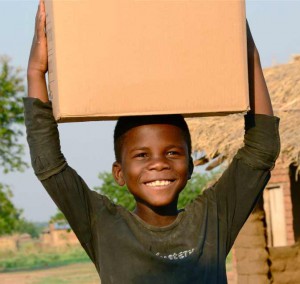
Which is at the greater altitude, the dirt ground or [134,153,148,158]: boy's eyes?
[134,153,148,158]: boy's eyes

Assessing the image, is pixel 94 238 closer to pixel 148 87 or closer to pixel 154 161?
pixel 154 161

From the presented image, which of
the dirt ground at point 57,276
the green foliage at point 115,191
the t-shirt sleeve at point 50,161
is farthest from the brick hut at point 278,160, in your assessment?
the green foliage at point 115,191

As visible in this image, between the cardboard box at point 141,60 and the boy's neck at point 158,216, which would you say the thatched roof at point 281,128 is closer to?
the boy's neck at point 158,216

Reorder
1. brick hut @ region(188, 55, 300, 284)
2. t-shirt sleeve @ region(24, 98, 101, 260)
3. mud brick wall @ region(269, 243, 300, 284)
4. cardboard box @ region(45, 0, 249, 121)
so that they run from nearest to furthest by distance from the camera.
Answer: cardboard box @ region(45, 0, 249, 121) < t-shirt sleeve @ region(24, 98, 101, 260) < brick hut @ region(188, 55, 300, 284) < mud brick wall @ region(269, 243, 300, 284)

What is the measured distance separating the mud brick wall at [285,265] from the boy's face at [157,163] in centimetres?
722

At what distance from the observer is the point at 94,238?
3.08m

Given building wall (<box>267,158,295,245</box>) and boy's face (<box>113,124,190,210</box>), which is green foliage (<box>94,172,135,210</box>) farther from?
boy's face (<box>113,124,190,210</box>)

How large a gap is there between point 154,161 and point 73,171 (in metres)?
0.23

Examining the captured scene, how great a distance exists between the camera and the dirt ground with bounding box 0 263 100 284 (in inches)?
698

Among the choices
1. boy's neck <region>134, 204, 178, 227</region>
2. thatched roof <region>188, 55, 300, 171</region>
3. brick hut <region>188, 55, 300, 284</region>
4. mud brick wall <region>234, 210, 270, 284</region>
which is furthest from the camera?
mud brick wall <region>234, 210, 270, 284</region>

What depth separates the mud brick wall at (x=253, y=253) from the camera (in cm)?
1000

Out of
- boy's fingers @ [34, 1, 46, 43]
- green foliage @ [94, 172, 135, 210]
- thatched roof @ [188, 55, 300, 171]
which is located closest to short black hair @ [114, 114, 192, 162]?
boy's fingers @ [34, 1, 46, 43]

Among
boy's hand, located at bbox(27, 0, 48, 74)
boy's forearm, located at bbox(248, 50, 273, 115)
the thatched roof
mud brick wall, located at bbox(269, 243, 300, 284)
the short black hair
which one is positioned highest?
the thatched roof

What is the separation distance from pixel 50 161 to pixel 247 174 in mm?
591
